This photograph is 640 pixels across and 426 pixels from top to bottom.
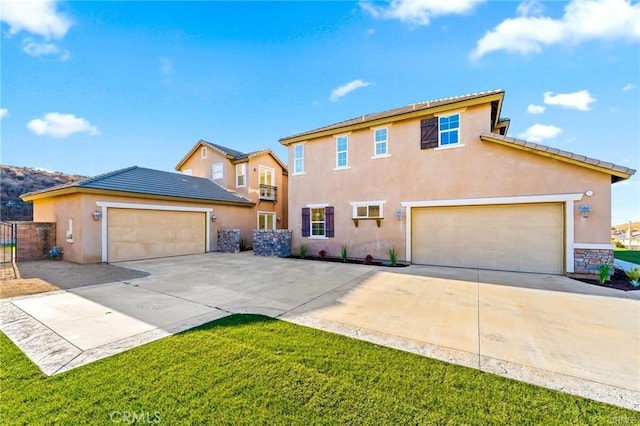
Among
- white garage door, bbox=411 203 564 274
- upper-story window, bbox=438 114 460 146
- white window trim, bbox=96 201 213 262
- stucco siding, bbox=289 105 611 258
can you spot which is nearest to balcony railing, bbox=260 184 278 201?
white window trim, bbox=96 201 213 262

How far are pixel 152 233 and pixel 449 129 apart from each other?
13.9 meters

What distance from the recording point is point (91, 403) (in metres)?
2.36

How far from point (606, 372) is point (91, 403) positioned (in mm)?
5455

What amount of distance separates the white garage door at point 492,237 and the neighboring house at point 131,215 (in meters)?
11.2

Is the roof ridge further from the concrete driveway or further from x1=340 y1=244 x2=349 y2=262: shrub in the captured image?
x1=340 y1=244 x2=349 y2=262: shrub

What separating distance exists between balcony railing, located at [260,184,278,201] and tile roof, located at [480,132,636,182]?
1410 centimetres

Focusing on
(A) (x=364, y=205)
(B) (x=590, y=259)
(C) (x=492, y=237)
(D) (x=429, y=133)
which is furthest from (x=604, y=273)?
(A) (x=364, y=205)

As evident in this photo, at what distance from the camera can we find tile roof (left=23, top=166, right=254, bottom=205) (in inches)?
433

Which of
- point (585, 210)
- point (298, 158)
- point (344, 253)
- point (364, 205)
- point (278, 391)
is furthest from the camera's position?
point (298, 158)

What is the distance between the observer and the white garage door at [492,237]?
8.47m

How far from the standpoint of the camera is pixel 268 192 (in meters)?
Result: 19.3

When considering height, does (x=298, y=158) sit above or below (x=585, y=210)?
above

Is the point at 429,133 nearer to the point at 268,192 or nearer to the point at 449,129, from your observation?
the point at 449,129

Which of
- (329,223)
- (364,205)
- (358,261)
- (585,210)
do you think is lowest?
(358,261)
